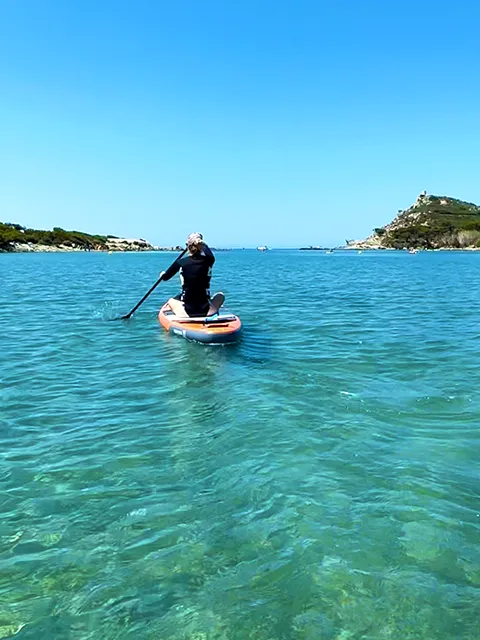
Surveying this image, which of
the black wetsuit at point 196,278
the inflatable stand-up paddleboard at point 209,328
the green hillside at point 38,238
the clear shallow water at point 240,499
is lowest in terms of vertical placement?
the clear shallow water at point 240,499

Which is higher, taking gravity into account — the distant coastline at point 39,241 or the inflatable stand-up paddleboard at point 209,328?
the distant coastline at point 39,241

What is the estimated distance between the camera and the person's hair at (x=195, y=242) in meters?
13.1

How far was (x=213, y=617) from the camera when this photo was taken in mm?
3643

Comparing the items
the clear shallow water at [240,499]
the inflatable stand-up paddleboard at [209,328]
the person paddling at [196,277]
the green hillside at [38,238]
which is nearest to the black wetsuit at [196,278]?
the person paddling at [196,277]

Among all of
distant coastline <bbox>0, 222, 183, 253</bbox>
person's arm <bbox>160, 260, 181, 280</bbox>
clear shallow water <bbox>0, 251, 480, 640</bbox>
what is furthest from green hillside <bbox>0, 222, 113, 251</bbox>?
clear shallow water <bbox>0, 251, 480, 640</bbox>

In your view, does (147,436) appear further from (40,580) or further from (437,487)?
(437,487)

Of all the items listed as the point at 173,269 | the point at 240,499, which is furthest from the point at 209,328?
the point at 240,499

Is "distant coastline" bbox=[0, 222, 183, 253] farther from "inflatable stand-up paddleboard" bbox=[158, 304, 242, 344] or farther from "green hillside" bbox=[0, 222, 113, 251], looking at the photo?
"inflatable stand-up paddleboard" bbox=[158, 304, 242, 344]

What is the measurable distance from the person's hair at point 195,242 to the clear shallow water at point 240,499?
3.34 metres

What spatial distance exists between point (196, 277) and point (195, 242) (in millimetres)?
1093

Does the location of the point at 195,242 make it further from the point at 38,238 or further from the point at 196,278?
the point at 38,238

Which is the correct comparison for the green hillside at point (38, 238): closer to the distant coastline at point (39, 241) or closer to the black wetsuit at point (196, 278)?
the distant coastline at point (39, 241)

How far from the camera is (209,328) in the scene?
1349cm

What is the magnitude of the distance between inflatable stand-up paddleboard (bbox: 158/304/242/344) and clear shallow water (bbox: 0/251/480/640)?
5.47 feet
